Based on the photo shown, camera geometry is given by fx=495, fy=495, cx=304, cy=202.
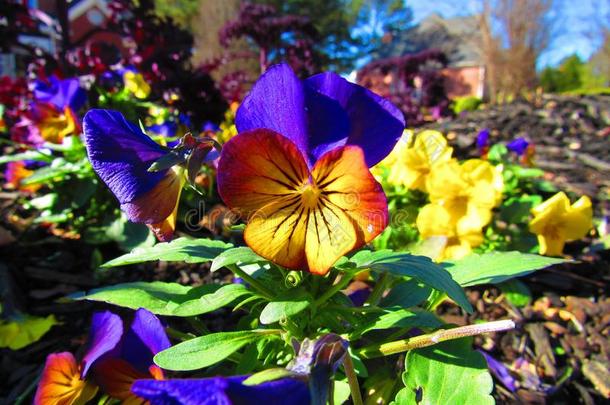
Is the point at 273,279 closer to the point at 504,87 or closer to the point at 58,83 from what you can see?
the point at 58,83

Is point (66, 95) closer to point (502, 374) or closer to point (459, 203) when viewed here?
point (459, 203)

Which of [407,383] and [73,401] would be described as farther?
[73,401]

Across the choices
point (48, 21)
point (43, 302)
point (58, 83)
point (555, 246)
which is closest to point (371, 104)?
point (555, 246)

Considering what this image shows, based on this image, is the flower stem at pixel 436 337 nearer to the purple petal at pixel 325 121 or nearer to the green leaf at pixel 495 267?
the green leaf at pixel 495 267

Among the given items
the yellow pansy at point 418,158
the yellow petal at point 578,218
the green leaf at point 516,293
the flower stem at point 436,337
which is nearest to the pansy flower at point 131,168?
the flower stem at point 436,337

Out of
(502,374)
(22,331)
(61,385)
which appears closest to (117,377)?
(61,385)

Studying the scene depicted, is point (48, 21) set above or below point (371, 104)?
above
